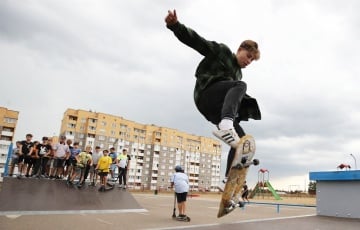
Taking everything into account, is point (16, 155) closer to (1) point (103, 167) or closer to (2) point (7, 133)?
(1) point (103, 167)

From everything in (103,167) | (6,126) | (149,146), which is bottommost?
(103,167)

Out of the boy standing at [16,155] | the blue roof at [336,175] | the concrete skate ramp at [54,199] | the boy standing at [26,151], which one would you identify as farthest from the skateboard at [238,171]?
the blue roof at [336,175]

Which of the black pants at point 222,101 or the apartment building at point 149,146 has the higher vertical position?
the apartment building at point 149,146

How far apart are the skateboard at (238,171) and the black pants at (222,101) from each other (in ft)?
0.87

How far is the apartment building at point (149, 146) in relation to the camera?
7300 cm

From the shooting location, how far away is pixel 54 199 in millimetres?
11078

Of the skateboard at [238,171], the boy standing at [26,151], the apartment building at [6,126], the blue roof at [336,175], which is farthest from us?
the apartment building at [6,126]

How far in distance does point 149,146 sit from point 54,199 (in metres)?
75.4

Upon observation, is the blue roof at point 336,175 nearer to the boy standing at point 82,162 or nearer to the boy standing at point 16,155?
the boy standing at point 82,162

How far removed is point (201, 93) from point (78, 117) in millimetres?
73431

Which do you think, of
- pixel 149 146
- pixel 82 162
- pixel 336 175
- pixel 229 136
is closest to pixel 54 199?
pixel 82 162

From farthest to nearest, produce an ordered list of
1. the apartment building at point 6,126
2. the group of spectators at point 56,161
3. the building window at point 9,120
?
1. the building window at point 9,120
2. the apartment building at point 6,126
3. the group of spectators at point 56,161

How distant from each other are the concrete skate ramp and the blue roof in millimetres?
9753

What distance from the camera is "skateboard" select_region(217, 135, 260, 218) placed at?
2.77m
